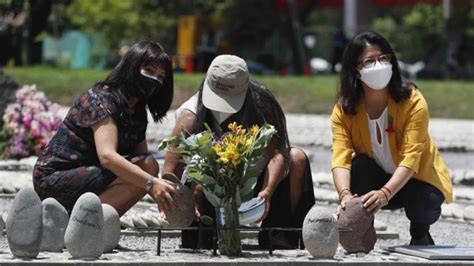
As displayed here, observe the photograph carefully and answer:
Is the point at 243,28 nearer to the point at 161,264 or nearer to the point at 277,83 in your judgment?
the point at 277,83

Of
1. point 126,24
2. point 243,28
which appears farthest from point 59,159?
point 126,24

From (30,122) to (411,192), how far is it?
5.69 metres

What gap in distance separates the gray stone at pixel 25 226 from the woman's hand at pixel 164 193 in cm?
67

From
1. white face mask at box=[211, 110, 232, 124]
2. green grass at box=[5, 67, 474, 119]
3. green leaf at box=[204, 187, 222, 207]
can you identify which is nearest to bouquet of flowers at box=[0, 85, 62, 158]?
white face mask at box=[211, 110, 232, 124]

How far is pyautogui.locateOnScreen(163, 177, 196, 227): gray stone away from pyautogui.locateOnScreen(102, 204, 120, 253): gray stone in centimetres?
Result: 27

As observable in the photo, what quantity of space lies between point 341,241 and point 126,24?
141ft

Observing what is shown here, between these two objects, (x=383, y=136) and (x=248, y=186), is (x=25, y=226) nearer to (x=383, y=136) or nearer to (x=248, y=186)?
(x=248, y=186)

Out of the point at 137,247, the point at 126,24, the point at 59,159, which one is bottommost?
the point at 126,24

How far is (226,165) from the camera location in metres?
6.85

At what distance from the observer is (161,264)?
21.5 feet

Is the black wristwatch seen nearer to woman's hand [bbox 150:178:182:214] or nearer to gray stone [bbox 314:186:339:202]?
woman's hand [bbox 150:178:182:214]

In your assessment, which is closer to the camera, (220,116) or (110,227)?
(110,227)

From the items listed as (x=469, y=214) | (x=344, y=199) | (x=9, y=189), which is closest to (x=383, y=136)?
Result: (x=344, y=199)

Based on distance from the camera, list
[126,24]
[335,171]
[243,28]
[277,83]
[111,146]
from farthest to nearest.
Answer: [126,24] → [243,28] → [277,83] → [335,171] → [111,146]
